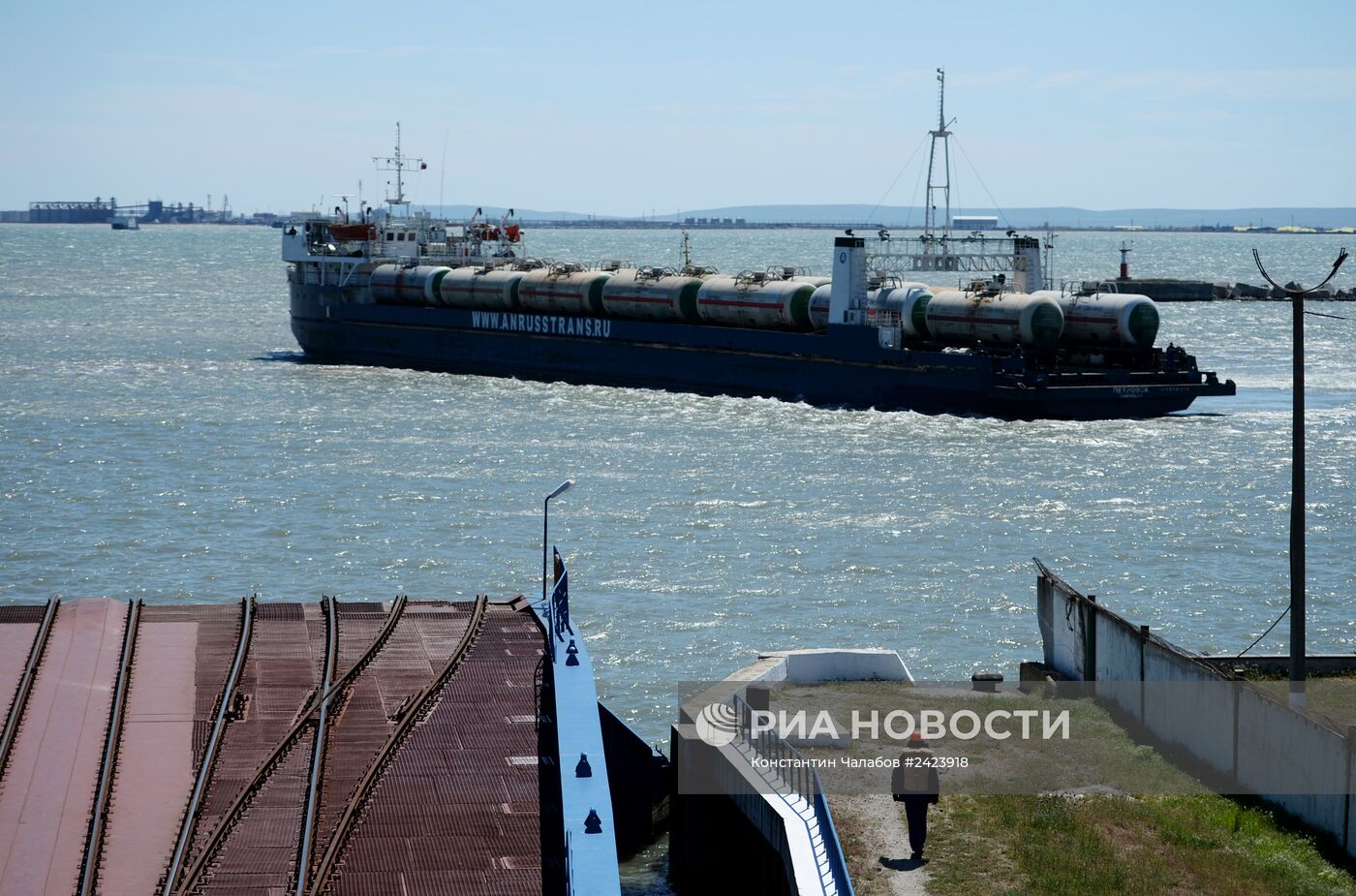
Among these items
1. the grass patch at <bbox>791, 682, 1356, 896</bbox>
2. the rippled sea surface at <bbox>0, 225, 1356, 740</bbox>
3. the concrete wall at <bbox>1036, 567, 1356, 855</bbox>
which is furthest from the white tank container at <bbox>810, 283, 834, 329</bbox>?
the grass patch at <bbox>791, 682, 1356, 896</bbox>

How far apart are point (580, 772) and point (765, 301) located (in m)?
46.9

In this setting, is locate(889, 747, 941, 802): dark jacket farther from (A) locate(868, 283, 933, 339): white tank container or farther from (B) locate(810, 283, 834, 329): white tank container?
(B) locate(810, 283, 834, 329): white tank container

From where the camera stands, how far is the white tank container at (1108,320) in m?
54.3

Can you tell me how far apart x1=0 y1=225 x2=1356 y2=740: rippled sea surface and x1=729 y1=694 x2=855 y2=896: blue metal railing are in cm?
637

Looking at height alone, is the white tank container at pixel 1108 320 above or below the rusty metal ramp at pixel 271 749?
above

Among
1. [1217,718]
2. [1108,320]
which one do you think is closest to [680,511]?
[1108,320]

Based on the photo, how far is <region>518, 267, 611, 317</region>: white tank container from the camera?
6888cm

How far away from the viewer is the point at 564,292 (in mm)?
69875

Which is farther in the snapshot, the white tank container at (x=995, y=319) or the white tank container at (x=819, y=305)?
the white tank container at (x=819, y=305)

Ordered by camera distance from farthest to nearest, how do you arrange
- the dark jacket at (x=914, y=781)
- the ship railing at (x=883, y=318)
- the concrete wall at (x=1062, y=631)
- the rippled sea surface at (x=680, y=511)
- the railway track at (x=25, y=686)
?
1. the ship railing at (x=883, y=318)
2. the rippled sea surface at (x=680, y=511)
3. the concrete wall at (x=1062, y=631)
4. the railway track at (x=25, y=686)
5. the dark jacket at (x=914, y=781)

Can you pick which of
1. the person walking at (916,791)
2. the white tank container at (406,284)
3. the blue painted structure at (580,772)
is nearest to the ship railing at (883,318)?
the white tank container at (406,284)

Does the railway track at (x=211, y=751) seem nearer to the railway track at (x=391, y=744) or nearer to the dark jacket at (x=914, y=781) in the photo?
the railway track at (x=391, y=744)

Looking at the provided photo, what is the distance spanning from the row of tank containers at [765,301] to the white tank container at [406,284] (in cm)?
4

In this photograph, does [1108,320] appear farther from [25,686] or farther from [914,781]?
[25,686]
